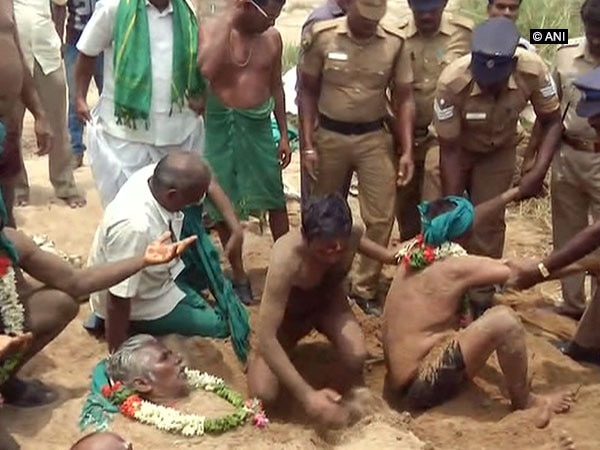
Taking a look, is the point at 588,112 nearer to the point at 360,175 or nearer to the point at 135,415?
the point at 360,175

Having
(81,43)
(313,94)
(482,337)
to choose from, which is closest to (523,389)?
(482,337)

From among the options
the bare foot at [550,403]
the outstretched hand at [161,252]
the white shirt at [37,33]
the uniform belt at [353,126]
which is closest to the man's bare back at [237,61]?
the uniform belt at [353,126]

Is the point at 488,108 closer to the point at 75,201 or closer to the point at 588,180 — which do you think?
the point at 588,180

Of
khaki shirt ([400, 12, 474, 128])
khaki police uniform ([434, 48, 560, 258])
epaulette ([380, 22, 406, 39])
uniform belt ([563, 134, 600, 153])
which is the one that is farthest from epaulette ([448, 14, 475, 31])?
uniform belt ([563, 134, 600, 153])

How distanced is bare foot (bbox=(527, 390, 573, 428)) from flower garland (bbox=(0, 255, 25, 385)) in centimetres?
225

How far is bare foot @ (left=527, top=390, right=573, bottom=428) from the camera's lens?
4.81 m

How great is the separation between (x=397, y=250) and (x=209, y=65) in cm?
146

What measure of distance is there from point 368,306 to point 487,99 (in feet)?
4.41

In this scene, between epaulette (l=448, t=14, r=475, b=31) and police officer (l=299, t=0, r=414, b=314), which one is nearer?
police officer (l=299, t=0, r=414, b=314)

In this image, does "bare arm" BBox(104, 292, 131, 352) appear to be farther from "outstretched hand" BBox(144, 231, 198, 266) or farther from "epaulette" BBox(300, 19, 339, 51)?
"epaulette" BBox(300, 19, 339, 51)

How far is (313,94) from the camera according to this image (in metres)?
6.06

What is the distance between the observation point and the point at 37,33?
23.4ft

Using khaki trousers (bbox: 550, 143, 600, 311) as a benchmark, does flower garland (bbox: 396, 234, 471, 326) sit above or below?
above

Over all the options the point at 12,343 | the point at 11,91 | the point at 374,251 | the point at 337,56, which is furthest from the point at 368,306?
the point at 12,343
